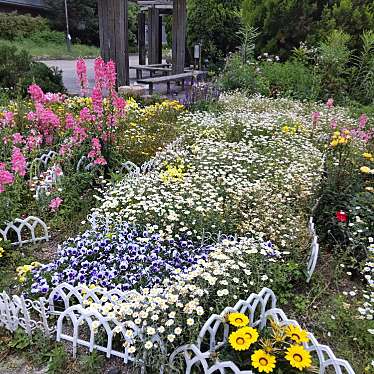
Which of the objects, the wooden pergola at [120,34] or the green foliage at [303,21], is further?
the green foliage at [303,21]

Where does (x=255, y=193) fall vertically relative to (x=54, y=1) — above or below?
below

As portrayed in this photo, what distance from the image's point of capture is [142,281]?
8.82ft

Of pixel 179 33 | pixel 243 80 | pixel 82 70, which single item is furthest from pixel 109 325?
pixel 179 33

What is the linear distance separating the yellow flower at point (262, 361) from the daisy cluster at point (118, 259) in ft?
2.62

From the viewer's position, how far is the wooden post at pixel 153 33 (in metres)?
13.3

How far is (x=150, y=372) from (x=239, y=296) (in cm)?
70

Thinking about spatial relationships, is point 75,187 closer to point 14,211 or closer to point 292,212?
point 14,211

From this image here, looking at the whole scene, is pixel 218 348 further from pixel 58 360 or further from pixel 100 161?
pixel 100 161

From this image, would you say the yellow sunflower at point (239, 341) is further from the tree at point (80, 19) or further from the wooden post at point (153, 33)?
the tree at point (80, 19)

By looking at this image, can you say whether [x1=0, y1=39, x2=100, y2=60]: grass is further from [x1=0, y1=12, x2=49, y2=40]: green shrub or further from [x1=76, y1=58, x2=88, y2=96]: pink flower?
[x1=76, y1=58, x2=88, y2=96]: pink flower

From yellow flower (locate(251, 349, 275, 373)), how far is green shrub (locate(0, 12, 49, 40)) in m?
31.5

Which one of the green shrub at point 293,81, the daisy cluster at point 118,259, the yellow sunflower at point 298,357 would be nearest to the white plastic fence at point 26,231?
the daisy cluster at point 118,259

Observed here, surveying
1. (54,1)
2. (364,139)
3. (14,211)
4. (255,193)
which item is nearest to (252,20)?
(364,139)

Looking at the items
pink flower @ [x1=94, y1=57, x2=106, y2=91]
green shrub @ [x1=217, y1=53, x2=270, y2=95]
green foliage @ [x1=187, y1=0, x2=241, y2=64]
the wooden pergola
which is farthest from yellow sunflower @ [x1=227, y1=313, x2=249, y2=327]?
green foliage @ [x1=187, y1=0, x2=241, y2=64]
